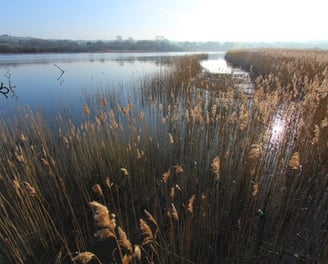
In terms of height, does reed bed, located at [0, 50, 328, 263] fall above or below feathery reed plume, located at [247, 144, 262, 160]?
below

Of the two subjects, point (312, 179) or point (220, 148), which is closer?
point (312, 179)

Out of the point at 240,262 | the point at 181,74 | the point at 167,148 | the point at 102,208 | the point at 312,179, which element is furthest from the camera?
the point at 181,74

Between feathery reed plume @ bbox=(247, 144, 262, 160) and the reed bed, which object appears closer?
feathery reed plume @ bbox=(247, 144, 262, 160)

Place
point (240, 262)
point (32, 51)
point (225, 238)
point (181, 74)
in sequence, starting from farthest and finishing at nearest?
point (32, 51) → point (181, 74) → point (225, 238) → point (240, 262)

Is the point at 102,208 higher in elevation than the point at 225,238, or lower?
higher

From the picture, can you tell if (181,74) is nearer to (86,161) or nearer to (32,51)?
(86,161)

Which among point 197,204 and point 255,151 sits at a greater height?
point 255,151

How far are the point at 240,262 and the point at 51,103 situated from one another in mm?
8490

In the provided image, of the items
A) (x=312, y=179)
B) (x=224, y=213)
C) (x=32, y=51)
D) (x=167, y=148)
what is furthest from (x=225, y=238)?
(x=32, y=51)

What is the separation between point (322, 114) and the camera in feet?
10.4

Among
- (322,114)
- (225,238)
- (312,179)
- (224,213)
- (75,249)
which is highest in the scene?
(322,114)

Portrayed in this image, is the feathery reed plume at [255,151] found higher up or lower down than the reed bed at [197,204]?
higher up

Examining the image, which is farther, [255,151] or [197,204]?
[197,204]

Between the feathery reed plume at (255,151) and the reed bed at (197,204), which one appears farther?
the reed bed at (197,204)
